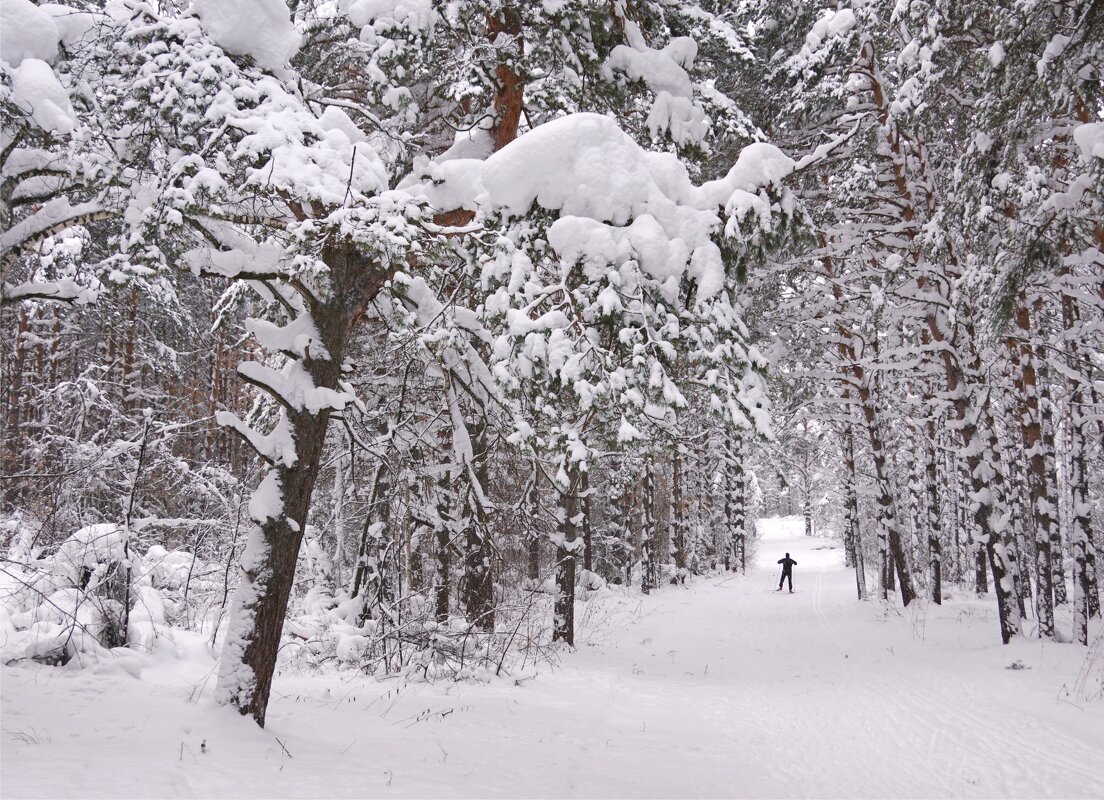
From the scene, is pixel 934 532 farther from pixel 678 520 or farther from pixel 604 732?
pixel 604 732

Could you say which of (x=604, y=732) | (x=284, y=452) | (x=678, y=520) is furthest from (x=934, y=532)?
(x=284, y=452)

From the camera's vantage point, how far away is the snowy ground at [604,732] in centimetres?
425

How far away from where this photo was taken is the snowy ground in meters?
4.25

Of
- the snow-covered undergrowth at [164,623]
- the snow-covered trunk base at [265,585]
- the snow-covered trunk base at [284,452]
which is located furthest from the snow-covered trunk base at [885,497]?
the snow-covered trunk base at [265,585]

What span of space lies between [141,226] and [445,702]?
18.3 feet

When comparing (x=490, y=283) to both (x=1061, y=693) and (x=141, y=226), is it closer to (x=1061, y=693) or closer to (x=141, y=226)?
(x=141, y=226)

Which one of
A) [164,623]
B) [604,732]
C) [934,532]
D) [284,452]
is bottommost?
[604,732]

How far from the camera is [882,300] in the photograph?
1148 centimetres

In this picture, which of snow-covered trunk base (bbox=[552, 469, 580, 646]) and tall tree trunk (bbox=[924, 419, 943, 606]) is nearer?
snow-covered trunk base (bbox=[552, 469, 580, 646])

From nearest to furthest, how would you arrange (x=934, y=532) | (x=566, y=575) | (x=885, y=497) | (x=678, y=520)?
(x=566, y=575) → (x=885, y=497) → (x=934, y=532) → (x=678, y=520)

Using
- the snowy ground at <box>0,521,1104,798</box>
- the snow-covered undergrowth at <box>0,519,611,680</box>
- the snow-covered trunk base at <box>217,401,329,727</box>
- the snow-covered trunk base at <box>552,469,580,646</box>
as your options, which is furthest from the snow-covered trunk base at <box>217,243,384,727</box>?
the snow-covered trunk base at <box>552,469,580,646</box>

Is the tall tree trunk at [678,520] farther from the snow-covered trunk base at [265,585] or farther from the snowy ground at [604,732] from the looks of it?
the snow-covered trunk base at [265,585]

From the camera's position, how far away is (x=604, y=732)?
7047 mm

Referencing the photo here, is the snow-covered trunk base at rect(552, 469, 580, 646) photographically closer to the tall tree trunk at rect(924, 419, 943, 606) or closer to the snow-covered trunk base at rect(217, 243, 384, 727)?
the snow-covered trunk base at rect(217, 243, 384, 727)
